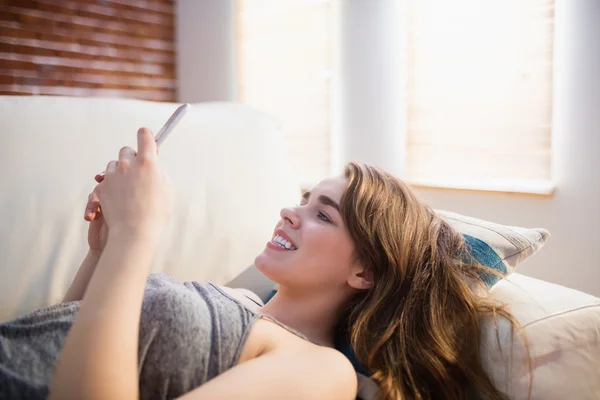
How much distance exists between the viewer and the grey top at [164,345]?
88cm

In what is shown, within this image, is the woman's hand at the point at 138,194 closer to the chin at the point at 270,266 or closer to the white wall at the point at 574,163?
the chin at the point at 270,266

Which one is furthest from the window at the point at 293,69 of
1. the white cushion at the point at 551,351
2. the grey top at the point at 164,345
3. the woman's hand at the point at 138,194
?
the woman's hand at the point at 138,194

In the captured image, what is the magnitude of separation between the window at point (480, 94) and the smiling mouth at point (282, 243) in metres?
1.68

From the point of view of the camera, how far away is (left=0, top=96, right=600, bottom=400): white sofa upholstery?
40.9 inches

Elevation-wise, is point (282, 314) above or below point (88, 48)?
below

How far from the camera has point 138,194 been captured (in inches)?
31.5

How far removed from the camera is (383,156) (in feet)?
10.5

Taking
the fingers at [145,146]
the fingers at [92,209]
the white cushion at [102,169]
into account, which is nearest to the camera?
the fingers at [145,146]

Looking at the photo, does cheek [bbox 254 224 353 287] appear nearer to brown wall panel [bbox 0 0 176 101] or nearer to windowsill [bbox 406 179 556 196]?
windowsill [bbox 406 179 556 196]

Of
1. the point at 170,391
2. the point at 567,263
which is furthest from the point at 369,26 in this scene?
the point at 170,391

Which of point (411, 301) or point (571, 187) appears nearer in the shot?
point (411, 301)

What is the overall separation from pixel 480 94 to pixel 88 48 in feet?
8.99

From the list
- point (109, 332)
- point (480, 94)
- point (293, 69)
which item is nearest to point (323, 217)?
point (109, 332)

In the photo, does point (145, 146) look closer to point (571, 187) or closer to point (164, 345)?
point (164, 345)
